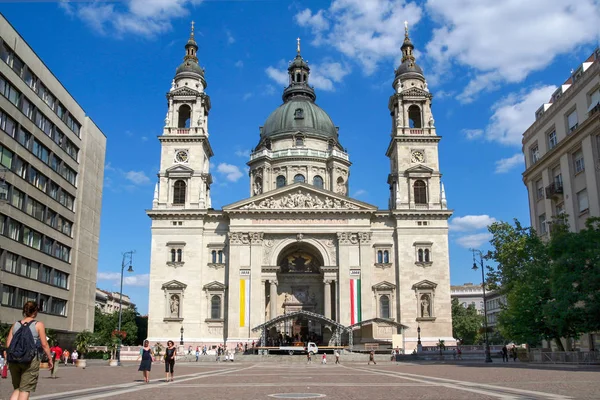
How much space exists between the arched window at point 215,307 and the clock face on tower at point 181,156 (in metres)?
15.4

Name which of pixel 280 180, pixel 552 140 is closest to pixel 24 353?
pixel 552 140

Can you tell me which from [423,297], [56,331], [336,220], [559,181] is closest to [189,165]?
[336,220]

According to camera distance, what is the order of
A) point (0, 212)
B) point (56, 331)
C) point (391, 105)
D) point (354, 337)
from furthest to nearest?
point (391, 105) → point (354, 337) → point (56, 331) → point (0, 212)

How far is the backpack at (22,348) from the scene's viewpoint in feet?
28.7

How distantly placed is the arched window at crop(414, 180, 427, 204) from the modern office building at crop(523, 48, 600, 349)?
14578mm

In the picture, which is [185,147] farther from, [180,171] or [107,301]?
[107,301]

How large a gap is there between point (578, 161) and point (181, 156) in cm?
4051

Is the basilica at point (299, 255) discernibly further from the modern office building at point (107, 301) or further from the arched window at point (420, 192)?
the modern office building at point (107, 301)

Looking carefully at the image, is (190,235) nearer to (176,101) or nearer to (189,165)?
(189,165)

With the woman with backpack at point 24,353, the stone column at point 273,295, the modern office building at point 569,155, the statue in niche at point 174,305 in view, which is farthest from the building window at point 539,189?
the woman with backpack at point 24,353

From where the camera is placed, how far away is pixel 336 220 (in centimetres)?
6319

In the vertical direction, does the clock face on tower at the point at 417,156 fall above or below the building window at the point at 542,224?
above

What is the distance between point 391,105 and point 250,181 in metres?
21.3

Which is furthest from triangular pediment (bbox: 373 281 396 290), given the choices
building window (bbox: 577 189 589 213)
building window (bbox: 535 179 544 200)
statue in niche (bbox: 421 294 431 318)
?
building window (bbox: 577 189 589 213)
